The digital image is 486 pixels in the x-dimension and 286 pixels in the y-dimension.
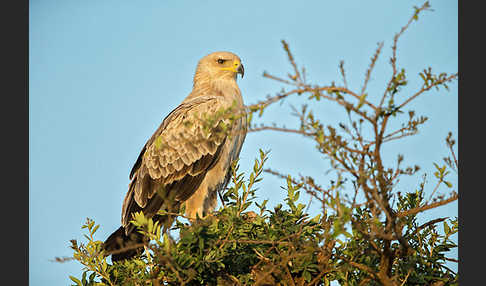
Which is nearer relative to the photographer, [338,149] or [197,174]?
[338,149]

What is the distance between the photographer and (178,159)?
21.7ft

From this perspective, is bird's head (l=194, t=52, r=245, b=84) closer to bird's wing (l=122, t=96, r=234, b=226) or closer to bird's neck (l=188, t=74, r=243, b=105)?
bird's neck (l=188, t=74, r=243, b=105)

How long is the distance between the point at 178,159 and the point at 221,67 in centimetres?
171

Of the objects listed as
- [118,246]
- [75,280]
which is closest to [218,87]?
[118,246]

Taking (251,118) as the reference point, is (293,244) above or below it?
below

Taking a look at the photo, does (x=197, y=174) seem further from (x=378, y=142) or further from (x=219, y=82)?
(x=378, y=142)

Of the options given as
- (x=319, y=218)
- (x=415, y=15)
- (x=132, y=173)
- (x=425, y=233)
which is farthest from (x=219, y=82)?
(x=415, y=15)

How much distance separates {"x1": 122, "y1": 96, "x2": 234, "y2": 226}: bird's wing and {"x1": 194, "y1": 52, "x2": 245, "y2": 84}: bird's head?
710 mm

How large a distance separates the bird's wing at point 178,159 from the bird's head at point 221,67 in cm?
71

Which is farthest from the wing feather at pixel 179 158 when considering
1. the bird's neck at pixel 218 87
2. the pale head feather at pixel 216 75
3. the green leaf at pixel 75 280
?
the green leaf at pixel 75 280

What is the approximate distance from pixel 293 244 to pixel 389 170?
3.41 ft

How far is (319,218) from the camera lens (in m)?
4.74

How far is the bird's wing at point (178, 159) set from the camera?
6.46 m

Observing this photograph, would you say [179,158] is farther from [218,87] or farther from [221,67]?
[221,67]
